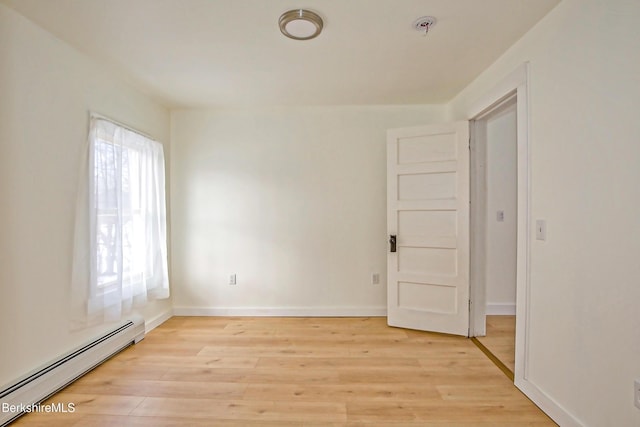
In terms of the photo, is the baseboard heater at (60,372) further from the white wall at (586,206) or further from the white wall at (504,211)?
the white wall at (504,211)

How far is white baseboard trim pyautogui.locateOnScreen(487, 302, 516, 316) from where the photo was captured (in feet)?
11.0

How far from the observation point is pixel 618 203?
1.30 metres

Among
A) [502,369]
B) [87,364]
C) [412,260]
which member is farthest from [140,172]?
[502,369]

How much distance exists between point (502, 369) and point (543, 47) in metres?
2.28

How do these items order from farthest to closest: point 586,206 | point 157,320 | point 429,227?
point 157,320
point 429,227
point 586,206

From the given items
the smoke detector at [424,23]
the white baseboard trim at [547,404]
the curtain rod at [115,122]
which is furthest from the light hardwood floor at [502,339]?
the curtain rod at [115,122]

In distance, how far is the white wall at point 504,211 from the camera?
3330mm

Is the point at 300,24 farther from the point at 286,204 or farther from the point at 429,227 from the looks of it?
the point at 429,227

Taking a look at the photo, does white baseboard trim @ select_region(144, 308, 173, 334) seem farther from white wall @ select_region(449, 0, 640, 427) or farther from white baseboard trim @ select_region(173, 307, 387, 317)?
white wall @ select_region(449, 0, 640, 427)

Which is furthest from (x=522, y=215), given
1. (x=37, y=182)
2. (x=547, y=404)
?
(x=37, y=182)

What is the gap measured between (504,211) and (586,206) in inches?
81.9

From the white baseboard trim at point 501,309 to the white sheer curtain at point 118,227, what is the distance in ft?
12.2

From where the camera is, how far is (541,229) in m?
1.77

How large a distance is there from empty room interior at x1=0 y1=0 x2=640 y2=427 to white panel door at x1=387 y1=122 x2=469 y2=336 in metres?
0.02
